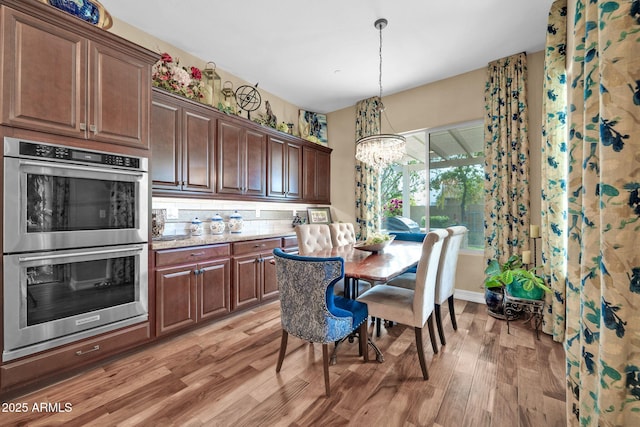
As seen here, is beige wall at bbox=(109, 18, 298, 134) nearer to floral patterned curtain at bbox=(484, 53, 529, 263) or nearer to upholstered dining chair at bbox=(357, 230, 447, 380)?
floral patterned curtain at bbox=(484, 53, 529, 263)

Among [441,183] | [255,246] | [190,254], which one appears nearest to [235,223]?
[255,246]

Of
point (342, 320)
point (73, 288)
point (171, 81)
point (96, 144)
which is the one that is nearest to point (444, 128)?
point (342, 320)

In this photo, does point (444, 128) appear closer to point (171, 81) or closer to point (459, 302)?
point (459, 302)

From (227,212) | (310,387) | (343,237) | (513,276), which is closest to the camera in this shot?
(310,387)

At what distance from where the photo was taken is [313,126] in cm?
477

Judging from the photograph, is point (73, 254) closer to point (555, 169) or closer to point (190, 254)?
point (190, 254)

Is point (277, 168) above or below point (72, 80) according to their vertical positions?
below

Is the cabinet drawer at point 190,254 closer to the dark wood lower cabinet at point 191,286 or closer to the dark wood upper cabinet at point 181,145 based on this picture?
the dark wood lower cabinet at point 191,286

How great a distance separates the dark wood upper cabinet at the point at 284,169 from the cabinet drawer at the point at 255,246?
785 millimetres

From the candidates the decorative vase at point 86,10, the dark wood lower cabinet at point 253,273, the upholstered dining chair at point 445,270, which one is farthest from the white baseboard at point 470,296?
the decorative vase at point 86,10

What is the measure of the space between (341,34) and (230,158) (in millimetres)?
1867

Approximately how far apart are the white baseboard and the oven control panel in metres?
4.00

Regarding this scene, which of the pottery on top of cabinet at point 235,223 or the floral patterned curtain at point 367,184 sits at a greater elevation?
the floral patterned curtain at point 367,184

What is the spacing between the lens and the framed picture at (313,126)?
4.48m
